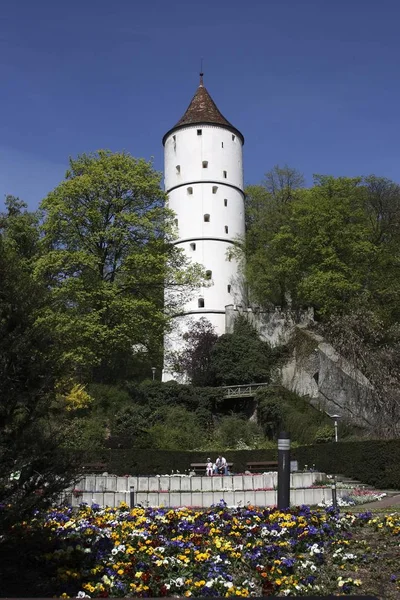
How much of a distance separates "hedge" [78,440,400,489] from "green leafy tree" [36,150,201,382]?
7015mm

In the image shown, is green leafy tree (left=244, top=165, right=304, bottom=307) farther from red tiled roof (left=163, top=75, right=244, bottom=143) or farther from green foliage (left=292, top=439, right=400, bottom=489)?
green foliage (left=292, top=439, right=400, bottom=489)

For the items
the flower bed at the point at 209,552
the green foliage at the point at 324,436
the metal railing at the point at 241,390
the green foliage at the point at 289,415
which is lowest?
the flower bed at the point at 209,552

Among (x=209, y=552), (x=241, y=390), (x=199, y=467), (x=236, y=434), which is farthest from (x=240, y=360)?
(x=209, y=552)

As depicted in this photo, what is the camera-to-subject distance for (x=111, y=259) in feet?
121

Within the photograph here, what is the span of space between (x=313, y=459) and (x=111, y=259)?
1614cm

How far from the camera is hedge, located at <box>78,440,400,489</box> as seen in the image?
2284 centimetres

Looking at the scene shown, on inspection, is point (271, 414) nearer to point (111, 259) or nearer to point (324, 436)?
point (324, 436)

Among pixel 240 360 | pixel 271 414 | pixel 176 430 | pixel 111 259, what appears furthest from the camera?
pixel 240 360

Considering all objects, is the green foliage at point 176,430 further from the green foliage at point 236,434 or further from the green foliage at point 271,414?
the green foliage at point 271,414

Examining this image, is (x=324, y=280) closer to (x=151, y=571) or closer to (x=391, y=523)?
(x=391, y=523)

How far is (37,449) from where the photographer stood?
7.45 m

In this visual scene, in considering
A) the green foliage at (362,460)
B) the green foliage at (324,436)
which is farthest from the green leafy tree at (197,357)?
the green foliage at (362,460)

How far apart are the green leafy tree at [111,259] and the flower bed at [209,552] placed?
21307mm

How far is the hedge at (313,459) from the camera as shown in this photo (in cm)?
2284
